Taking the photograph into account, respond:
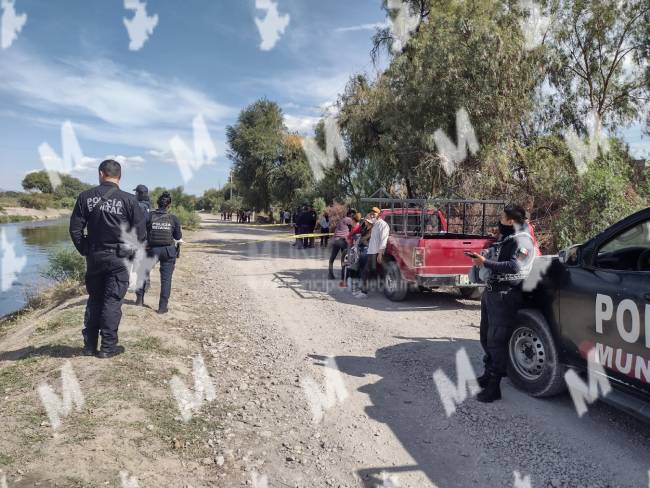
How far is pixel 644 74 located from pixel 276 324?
55.8ft

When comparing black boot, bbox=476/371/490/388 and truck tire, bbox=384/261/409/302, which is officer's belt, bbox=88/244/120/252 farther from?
truck tire, bbox=384/261/409/302

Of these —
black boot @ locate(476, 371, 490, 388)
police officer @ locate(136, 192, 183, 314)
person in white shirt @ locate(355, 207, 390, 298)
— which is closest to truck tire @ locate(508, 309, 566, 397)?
black boot @ locate(476, 371, 490, 388)

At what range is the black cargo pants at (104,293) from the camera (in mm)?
4676

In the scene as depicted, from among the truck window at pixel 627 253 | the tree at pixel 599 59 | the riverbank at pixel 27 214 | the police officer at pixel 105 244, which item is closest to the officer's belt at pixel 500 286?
the truck window at pixel 627 253

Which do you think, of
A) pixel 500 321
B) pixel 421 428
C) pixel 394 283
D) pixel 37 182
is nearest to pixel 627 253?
pixel 500 321

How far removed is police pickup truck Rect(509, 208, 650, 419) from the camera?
3312 millimetres

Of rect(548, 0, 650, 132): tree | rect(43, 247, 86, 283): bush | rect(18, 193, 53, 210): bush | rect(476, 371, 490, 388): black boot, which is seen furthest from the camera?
rect(18, 193, 53, 210): bush

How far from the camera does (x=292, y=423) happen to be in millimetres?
3881

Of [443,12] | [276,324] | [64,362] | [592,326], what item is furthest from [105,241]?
[443,12]

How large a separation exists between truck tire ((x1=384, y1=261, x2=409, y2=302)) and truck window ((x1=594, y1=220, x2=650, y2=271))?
4.40 m

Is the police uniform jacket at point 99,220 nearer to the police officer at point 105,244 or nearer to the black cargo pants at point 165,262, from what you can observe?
the police officer at point 105,244

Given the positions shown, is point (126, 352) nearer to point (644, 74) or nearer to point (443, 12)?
point (443, 12)

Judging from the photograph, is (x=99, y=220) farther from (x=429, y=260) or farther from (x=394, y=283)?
(x=394, y=283)

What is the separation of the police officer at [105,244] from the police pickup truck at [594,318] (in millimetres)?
4002
